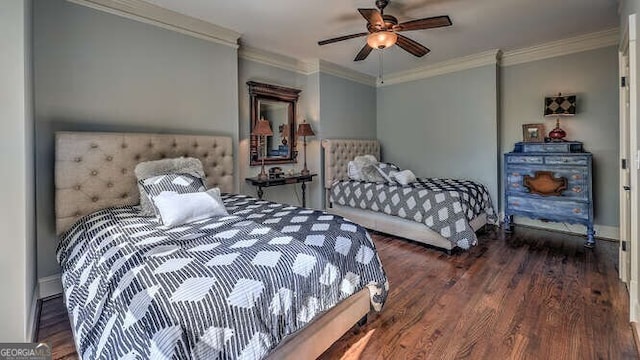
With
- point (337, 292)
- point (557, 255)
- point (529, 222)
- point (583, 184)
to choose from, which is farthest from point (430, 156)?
point (337, 292)

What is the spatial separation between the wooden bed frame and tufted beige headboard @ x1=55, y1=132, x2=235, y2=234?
2281 mm

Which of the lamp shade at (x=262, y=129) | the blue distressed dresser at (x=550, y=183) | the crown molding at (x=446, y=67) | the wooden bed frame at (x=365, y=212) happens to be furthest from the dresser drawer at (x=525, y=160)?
the lamp shade at (x=262, y=129)

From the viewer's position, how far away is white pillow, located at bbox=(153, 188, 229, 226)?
1.89m

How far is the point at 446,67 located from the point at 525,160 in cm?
187

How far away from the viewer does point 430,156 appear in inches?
200

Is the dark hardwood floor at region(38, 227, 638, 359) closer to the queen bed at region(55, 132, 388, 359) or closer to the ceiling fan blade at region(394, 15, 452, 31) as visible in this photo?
the queen bed at region(55, 132, 388, 359)

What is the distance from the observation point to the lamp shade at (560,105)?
3.84 meters

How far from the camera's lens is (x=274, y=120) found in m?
4.26

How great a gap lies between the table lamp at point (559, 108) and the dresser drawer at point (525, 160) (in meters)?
0.43

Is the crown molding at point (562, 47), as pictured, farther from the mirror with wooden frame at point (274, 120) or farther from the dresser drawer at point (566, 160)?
the mirror with wooden frame at point (274, 120)

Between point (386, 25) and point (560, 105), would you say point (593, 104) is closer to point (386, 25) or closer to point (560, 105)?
point (560, 105)

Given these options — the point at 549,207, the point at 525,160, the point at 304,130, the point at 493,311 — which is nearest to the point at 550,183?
the point at 549,207

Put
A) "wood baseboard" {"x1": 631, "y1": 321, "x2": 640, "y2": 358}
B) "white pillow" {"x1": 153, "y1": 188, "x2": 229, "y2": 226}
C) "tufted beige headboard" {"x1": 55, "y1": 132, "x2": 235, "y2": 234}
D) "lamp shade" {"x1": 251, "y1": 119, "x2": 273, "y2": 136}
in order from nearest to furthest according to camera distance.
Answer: "wood baseboard" {"x1": 631, "y1": 321, "x2": 640, "y2": 358} < "white pillow" {"x1": 153, "y1": 188, "x2": 229, "y2": 226} < "tufted beige headboard" {"x1": 55, "y1": 132, "x2": 235, "y2": 234} < "lamp shade" {"x1": 251, "y1": 119, "x2": 273, "y2": 136}

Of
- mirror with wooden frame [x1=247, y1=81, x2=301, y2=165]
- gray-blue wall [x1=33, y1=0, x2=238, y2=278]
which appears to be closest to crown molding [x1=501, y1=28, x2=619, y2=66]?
mirror with wooden frame [x1=247, y1=81, x2=301, y2=165]
